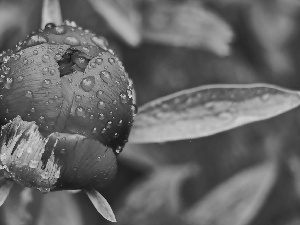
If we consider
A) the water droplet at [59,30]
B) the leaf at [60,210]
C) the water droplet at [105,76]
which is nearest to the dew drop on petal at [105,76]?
the water droplet at [105,76]

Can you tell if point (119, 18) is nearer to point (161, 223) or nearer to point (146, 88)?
point (146, 88)

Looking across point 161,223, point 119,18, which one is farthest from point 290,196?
point 119,18

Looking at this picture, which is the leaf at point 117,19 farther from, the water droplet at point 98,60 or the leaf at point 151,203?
the water droplet at point 98,60

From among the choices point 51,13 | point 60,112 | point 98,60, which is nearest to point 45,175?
point 60,112

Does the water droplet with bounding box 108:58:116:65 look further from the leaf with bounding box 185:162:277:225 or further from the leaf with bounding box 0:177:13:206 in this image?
the leaf with bounding box 185:162:277:225

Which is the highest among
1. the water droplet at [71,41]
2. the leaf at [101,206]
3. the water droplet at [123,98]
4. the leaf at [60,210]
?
the water droplet at [71,41]

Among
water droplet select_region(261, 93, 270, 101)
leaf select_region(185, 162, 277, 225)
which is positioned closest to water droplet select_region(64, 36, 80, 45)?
water droplet select_region(261, 93, 270, 101)
